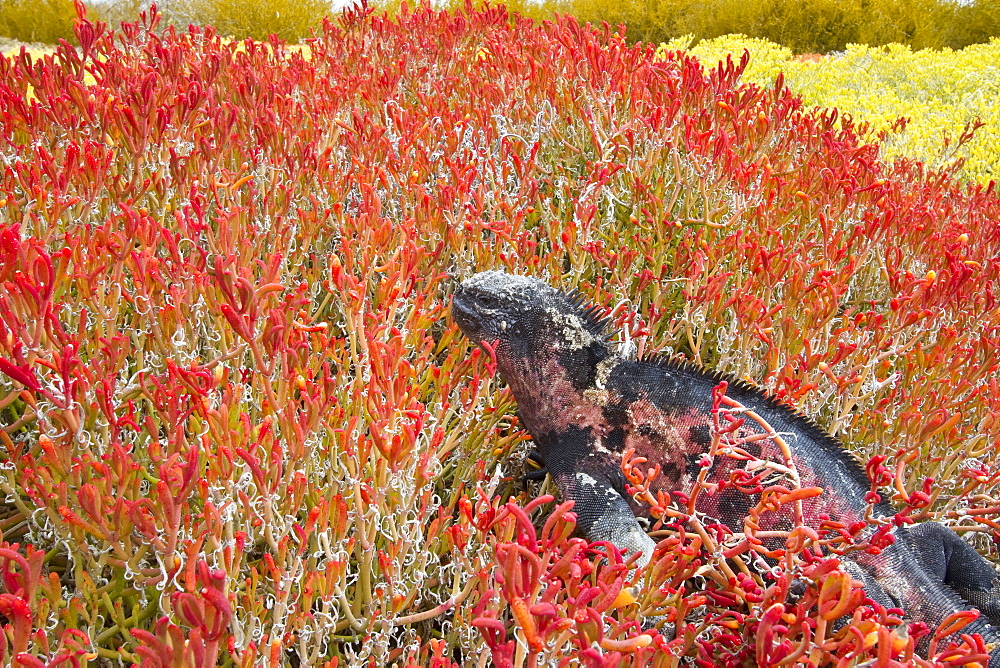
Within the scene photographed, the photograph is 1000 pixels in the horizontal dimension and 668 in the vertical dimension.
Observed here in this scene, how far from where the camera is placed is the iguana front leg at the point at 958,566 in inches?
96.7

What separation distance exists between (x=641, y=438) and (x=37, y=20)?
50.1 feet

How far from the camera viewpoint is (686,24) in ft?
52.9

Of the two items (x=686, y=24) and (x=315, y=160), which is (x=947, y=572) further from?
(x=686, y=24)

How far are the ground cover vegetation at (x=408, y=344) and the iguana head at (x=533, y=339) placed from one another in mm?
164

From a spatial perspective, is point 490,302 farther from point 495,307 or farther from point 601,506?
point 601,506

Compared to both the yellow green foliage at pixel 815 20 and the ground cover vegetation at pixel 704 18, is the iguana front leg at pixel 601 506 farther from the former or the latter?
the yellow green foliage at pixel 815 20

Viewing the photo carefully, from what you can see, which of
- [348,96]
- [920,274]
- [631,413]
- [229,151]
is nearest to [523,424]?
[631,413]

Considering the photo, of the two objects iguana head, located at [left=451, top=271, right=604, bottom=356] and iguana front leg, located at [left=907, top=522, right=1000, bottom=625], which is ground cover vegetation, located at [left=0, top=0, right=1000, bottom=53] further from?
iguana front leg, located at [left=907, top=522, right=1000, bottom=625]

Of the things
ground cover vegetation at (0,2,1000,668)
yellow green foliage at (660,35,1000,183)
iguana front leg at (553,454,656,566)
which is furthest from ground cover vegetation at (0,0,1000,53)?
iguana front leg at (553,454,656,566)

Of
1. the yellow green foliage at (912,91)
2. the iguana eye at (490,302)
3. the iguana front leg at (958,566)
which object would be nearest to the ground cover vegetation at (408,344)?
the iguana front leg at (958,566)

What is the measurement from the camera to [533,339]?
2.91 m

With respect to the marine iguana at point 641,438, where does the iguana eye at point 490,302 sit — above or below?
above

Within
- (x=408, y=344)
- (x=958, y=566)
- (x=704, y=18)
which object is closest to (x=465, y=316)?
(x=408, y=344)

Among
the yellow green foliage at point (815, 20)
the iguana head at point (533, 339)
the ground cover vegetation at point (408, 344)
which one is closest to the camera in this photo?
the ground cover vegetation at point (408, 344)
